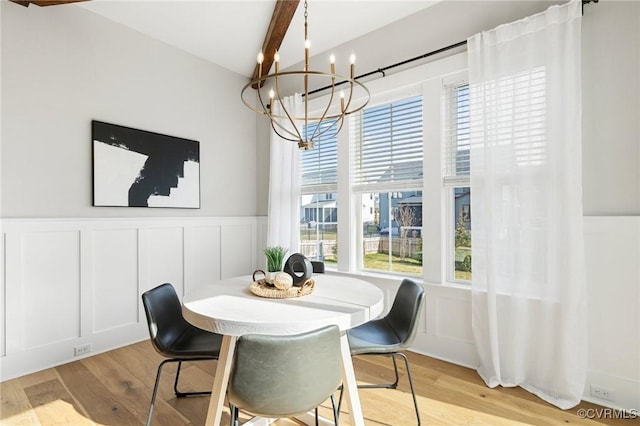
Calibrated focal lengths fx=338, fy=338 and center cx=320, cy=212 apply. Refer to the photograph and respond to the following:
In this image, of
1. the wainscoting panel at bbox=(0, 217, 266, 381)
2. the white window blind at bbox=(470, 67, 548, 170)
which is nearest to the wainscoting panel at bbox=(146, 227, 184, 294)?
the wainscoting panel at bbox=(0, 217, 266, 381)

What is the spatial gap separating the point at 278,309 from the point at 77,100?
2598 millimetres

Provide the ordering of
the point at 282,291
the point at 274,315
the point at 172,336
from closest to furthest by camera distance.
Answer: the point at 274,315, the point at 282,291, the point at 172,336

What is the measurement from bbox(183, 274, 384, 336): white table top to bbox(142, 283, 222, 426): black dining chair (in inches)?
9.7

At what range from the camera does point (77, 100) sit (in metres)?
2.82

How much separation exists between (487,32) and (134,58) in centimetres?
305

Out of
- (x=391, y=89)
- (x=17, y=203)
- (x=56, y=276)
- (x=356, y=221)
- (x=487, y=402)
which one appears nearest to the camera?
(x=487, y=402)

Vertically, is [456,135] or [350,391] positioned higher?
[456,135]

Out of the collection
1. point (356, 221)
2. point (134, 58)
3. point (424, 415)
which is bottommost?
point (424, 415)

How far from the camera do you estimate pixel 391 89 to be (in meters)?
3.06

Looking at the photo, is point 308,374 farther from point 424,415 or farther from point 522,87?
point 522,87

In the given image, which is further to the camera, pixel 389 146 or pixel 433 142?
pixel 389 146

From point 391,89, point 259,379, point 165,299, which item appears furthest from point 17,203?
point 391,89

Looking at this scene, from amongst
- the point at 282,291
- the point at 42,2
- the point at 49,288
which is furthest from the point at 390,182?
the point at 42,2

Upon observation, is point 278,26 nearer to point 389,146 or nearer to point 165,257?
point 389,146
